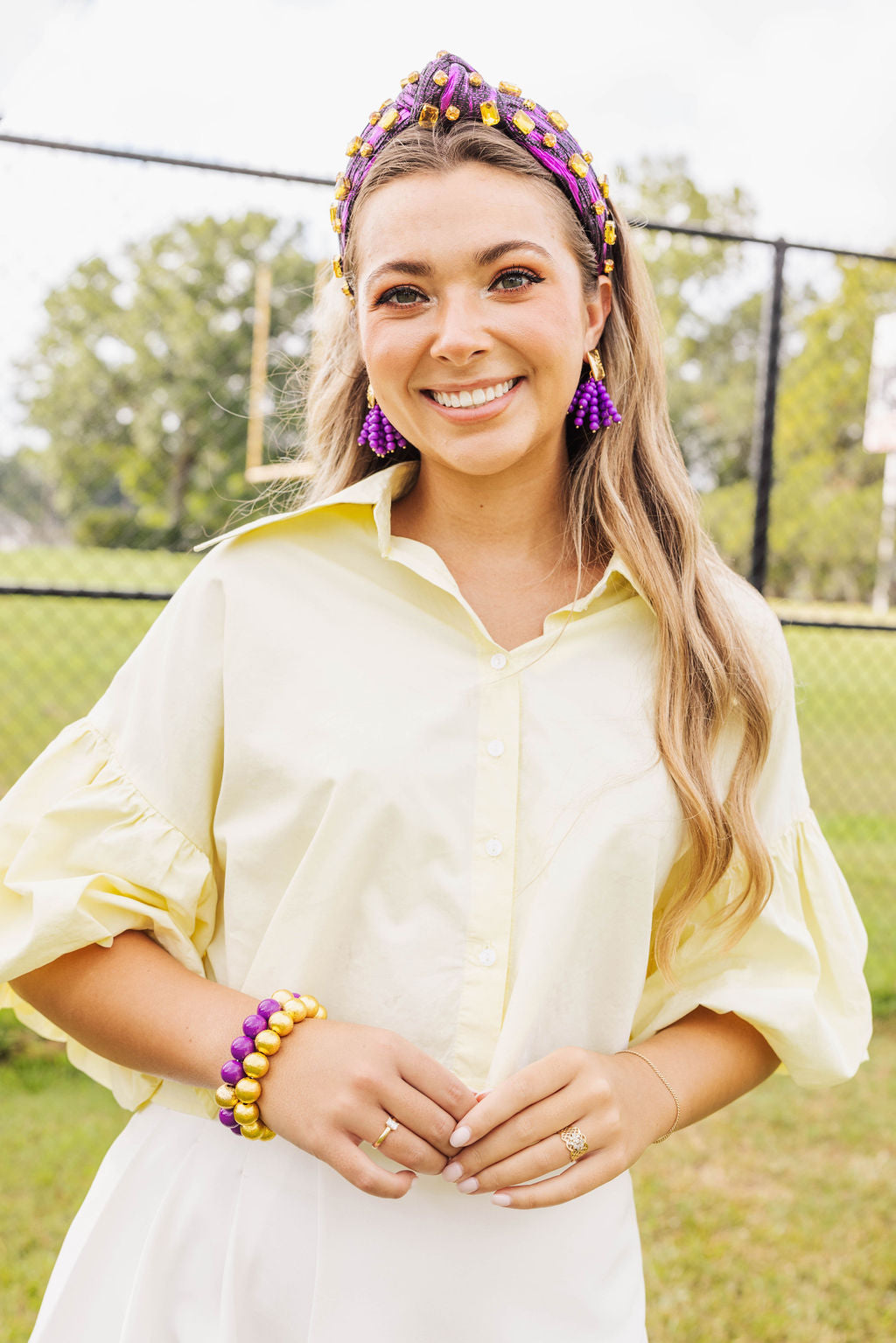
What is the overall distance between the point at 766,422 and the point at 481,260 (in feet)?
8.79

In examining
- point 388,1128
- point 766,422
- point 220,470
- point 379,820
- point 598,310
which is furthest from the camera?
point 220,470

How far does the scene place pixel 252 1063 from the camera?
114 centimetres

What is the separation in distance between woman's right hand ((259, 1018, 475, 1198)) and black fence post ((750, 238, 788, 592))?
2733 mm

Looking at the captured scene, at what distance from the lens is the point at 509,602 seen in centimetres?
141

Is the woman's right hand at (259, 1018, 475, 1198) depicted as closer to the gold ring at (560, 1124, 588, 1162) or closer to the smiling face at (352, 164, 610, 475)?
the gold ring at (560, 1124, 588, 1162)

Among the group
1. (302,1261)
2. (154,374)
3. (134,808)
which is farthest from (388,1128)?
(154,374)

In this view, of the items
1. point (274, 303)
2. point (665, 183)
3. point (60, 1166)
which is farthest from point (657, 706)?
point (665, 183)

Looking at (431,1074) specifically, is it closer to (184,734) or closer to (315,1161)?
(315,1161)

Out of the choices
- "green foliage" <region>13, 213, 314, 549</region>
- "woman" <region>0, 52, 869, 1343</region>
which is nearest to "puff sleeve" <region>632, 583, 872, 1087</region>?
"woman" <region>0, 52, 869, 1343</region>

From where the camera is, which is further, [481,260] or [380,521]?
[380,521]

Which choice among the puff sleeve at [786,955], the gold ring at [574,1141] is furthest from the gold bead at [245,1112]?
the puff sleeve at [786,955]

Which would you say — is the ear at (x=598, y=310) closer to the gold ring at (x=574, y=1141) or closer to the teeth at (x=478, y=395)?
the teeth at (x=478, y=395)

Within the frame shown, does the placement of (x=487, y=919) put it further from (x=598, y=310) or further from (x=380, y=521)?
(x=598, y=310)

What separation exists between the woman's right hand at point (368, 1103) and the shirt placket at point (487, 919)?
0.30ft
